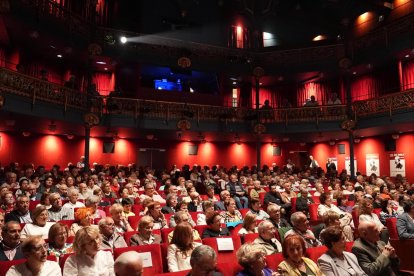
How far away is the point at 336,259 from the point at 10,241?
3218 mm

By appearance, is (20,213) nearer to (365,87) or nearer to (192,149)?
(192,149)

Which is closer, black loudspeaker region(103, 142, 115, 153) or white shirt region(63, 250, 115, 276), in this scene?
white shirt region(63, 250, 115, 276)

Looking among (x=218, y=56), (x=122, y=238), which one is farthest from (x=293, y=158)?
(x=122, y=238)

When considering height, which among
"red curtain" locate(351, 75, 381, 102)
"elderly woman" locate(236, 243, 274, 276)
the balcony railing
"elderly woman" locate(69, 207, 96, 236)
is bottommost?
"elderly woman" locate(236, 243, 274, 276)

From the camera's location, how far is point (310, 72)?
51.6 feet

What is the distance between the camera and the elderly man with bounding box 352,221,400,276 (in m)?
3.36

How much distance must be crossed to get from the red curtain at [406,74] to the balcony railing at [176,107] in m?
2.45

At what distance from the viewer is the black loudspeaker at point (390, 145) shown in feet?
47.8

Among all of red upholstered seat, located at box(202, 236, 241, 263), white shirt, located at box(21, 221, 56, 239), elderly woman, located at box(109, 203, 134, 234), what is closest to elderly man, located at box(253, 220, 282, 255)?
red upholstered seat, located at box(202, 236, 241, 263)

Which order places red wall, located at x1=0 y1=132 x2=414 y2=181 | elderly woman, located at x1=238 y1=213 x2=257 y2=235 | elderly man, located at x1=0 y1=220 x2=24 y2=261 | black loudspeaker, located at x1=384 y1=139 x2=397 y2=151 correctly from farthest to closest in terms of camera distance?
black loudspeaker, located at x1=384 y1=139 x2=397 y2=151 < red wall, located at x1=0 y1=132 x2=414 y2=181 < elderly woman, located at x1=238 y1=213 x2=257 y2=235 < elderly man, located at x1=0 y1=220 x2=24 y2=261

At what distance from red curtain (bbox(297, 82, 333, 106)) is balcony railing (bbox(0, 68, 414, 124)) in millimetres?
3440

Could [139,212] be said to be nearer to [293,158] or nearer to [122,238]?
[122,238]

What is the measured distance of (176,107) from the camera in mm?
14031

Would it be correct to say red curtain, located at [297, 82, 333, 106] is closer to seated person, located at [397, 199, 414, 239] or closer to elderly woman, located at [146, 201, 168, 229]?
seated person, located at [397, 199, 414, 239]
